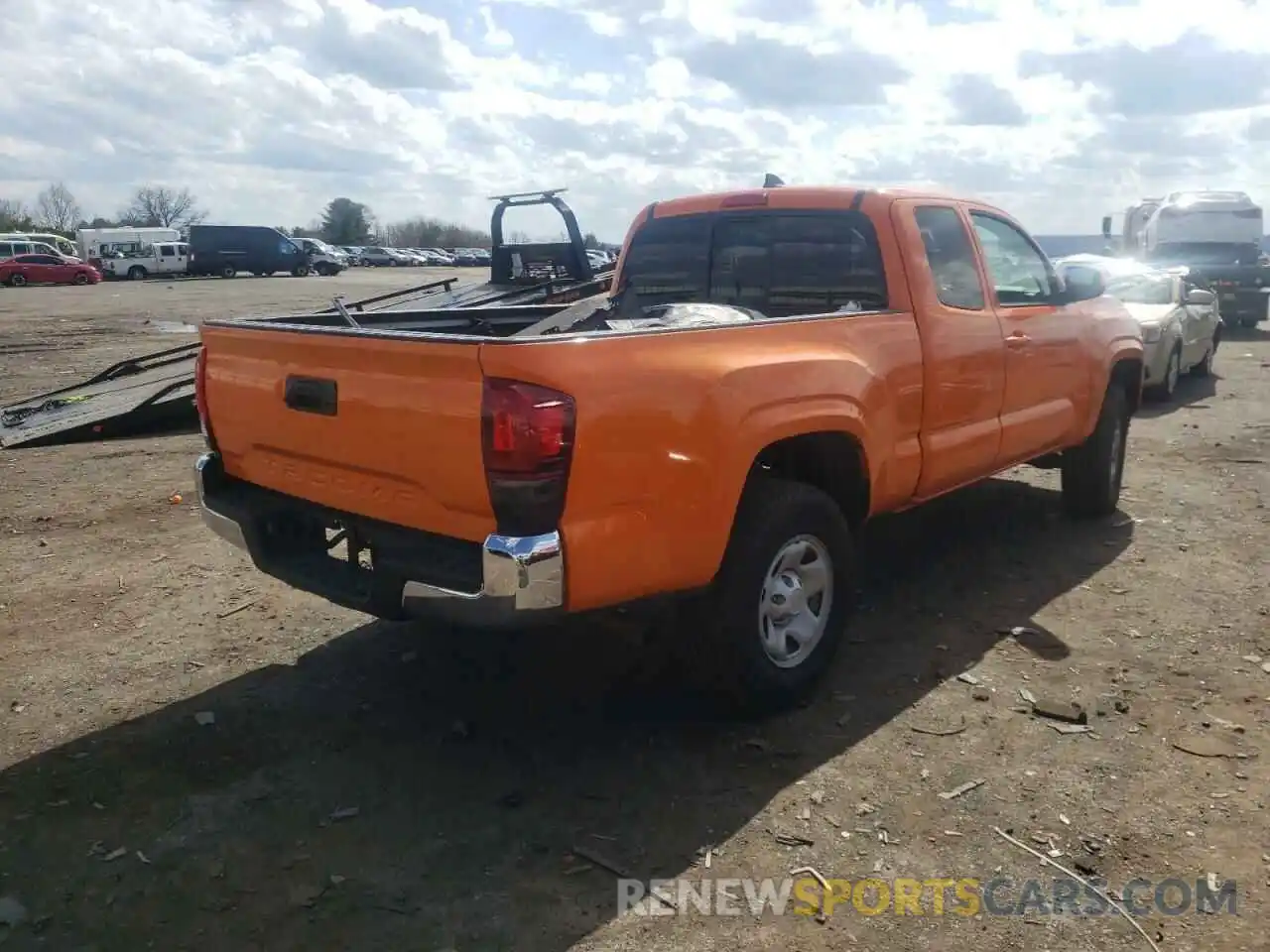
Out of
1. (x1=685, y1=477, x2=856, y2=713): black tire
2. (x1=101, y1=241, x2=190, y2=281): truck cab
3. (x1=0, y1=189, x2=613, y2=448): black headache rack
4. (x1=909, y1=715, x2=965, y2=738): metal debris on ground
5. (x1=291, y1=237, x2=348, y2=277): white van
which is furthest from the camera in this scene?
(x1=291, y1=237, x2=348, y2=277): white van

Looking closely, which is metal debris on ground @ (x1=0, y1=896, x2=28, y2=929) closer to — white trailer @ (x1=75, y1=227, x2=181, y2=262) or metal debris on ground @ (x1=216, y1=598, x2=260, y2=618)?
metal debris on ground @ (x1=216, y1=598, x2=260, y2=618)

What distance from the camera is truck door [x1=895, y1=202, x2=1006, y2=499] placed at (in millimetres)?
4590

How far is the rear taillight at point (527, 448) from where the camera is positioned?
298cm

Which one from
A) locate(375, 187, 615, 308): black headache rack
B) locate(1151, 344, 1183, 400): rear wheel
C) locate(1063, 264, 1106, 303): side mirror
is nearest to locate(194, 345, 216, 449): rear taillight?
locate(1063, 264, 1106, 303): side mirror

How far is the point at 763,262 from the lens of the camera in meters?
5.00

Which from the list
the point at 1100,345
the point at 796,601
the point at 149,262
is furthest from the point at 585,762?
the point at 149,262

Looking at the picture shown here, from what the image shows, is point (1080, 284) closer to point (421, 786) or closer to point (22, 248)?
point (421, 786)

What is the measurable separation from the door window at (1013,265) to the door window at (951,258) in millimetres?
180

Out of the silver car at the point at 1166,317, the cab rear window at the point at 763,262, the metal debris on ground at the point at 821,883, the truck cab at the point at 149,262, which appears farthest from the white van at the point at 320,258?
the metal debris on ground at the point at 821,883

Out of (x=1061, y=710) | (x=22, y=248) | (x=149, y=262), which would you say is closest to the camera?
(x=1061, y=710)

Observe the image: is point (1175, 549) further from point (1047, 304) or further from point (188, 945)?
point (188, 945)

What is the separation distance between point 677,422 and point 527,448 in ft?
1.77

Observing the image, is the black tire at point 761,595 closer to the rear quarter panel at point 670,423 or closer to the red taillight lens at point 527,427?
the rear quarter panel at point 670,423

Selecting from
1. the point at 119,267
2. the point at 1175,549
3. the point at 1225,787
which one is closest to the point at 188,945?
the point at 1225,787
